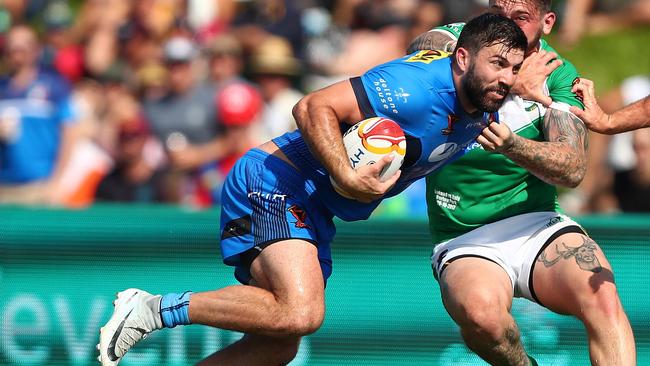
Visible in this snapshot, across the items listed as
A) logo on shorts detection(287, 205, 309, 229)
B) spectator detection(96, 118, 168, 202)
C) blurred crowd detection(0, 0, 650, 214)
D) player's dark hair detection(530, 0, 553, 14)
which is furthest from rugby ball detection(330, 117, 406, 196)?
spectator detection(96, 118, 168, 202)

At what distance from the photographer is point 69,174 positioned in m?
11.0

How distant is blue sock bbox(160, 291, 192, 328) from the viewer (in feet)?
19.6

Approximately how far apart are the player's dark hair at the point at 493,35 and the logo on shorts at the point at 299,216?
127 cm

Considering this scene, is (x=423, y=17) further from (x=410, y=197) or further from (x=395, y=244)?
(x=395, y=244)

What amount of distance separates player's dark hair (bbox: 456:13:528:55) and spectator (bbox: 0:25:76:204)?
6.40m

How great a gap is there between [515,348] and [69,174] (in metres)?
6.36

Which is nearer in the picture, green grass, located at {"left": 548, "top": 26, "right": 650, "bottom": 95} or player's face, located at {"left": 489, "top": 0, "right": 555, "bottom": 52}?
player's face, located at {"left": 489, "top": 0, "right": 555, "bottom": 52}

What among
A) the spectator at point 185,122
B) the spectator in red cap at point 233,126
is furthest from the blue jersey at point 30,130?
the spectator in red cap at point 233,126

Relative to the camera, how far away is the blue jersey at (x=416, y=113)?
563cm

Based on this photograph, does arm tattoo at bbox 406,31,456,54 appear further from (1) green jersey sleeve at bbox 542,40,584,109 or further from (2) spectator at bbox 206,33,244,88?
(2) spectator at bbox 206,33,244,88

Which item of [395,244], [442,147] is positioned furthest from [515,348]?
[395,244]

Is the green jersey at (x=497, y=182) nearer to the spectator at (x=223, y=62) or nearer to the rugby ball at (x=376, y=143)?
the rugby ball at (x=376, y=143)

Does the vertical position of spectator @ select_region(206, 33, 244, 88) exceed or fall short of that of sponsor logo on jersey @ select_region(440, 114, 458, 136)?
it exceeds it

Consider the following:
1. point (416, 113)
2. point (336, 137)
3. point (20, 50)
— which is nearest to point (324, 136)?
point (336, 137)
